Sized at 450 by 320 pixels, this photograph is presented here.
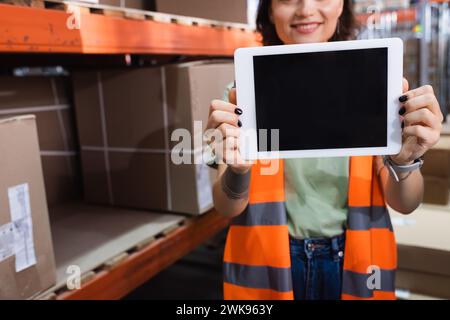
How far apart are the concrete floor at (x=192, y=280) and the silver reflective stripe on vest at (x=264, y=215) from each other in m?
1.35

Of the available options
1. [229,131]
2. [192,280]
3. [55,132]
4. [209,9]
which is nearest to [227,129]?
[229,131]

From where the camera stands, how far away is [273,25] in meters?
1.05

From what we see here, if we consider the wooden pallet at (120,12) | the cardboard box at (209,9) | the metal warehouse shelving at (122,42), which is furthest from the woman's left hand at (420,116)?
the cardboard box at (209,9)

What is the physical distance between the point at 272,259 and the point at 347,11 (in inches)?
27.8

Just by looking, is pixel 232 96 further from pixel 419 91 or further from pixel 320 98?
pixel 419 91

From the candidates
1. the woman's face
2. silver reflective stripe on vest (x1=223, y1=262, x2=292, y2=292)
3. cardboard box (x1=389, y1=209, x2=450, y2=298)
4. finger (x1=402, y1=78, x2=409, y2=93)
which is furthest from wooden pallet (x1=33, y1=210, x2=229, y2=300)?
finger (x1=402, y1=78, x2=409, y2=93)

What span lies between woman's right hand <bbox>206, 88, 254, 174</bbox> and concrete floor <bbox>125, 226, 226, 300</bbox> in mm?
1675

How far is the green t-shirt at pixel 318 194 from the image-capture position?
1.07 metres

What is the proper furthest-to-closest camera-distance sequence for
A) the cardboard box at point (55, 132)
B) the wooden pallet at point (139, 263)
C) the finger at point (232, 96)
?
1. the cardboard box at point (55, 132)
2. the wooden pallet at point (139, 263)
3. the finger at point (232, 96)

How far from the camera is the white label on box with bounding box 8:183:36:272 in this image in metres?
1.06

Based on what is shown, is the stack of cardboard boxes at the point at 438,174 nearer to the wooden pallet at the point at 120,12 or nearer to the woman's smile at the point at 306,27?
the woman's smile at the point at 306,27

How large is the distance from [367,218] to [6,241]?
0.93 m

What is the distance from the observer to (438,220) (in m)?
1.34
